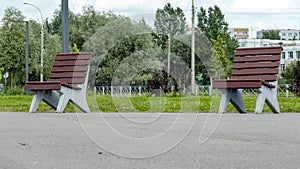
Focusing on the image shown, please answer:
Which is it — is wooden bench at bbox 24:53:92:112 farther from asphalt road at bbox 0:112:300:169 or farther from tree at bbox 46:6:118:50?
tree at bbox 46:6:118:50

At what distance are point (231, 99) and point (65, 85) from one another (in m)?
2.90

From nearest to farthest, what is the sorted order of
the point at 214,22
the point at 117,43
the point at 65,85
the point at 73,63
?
the point at 117,43 → the point at 65,85 → the point at 73,63 → the point at 214,22

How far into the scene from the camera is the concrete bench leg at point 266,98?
10.2 meters

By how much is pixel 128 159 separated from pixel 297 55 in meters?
97.7

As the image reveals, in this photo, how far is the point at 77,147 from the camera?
5020 mm

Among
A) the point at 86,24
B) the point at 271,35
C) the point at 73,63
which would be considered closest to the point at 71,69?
the point at 73,63

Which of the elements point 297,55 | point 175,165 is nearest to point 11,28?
point 175,165

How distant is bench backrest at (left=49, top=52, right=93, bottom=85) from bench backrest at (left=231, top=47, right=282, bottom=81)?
8.98 ft

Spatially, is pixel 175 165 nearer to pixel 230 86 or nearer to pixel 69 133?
pixel 69 133

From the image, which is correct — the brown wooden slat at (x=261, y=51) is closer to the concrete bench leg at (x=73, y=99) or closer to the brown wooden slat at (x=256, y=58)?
the brown wooden slat at (x=256, y=58)

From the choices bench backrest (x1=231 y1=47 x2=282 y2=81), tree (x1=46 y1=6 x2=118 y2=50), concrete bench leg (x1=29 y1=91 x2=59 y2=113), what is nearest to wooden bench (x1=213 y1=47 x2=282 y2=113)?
bench backrest (x1=231 y1=47 x2=282 y2=81)

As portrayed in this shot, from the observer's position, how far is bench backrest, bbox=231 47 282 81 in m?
10.8

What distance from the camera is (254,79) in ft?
33.3

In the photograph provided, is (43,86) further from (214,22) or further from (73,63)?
(214,22)
